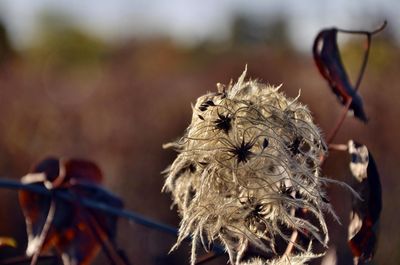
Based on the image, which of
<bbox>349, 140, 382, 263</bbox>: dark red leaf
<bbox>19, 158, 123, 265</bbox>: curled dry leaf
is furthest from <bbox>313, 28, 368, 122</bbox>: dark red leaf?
<bbox>19, 158, 123, 265</bbox>: curled dry leaf

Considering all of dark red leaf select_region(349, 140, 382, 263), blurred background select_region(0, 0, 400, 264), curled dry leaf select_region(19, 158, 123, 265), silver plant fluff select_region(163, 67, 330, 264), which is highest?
silver plant fluff select_region(163, 67, 330, 264)

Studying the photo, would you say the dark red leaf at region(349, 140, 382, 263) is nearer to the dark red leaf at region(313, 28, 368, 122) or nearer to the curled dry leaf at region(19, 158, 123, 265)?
the dark red leaf at region(313, 28, 368, 122)

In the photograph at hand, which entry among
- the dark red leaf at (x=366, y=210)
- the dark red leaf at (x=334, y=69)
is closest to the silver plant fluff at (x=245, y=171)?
the dark red leaf at (x=366, y=210)

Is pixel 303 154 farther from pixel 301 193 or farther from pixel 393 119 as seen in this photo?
pixel 393 119

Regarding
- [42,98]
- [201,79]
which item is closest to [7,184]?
[42,98]

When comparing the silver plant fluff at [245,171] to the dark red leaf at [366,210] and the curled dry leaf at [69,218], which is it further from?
the curled dry leaf at [69,218]
